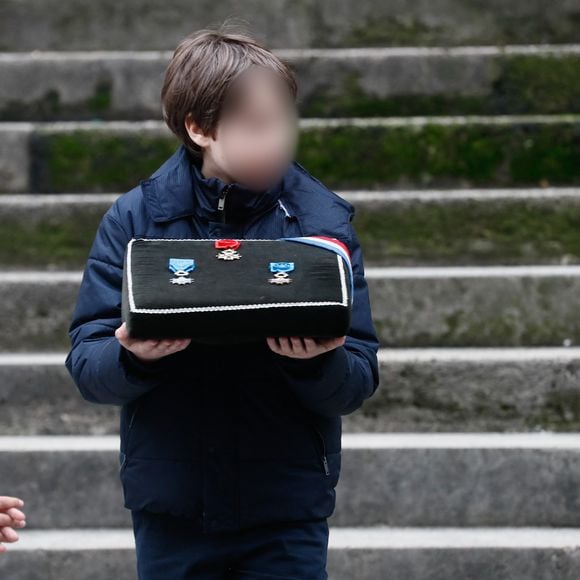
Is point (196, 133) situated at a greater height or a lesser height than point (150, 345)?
greater

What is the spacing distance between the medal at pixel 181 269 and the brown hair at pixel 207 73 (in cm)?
30

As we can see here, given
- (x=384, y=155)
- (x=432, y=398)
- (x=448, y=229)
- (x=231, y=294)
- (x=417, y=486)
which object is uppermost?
(x=231, y=294)

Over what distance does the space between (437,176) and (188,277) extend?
9.23ft

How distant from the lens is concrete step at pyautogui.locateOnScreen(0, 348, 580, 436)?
388 cm

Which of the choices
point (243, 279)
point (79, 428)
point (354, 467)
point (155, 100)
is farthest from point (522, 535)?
point (155, 100)

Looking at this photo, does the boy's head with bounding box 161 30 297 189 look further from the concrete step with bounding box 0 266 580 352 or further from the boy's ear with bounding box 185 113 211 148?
the concrete step with bounding box 0 266 580 352

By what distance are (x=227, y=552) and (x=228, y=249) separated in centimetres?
59

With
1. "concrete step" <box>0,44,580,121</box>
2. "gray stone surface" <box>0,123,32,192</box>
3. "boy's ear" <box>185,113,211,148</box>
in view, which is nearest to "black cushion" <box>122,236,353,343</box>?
"boy's ear" <box>185,113,211,148</box>

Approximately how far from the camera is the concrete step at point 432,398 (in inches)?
153

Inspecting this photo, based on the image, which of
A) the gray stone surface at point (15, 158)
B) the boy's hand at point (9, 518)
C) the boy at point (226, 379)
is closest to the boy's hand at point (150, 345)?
the boy at point (226, 379)

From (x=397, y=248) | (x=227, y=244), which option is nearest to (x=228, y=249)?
(x=227, y=244)

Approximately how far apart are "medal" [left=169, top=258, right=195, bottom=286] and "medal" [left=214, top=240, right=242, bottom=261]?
0.05 meters

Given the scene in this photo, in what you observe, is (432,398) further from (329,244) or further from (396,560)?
(329,244)

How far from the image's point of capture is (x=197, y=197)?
230cm
